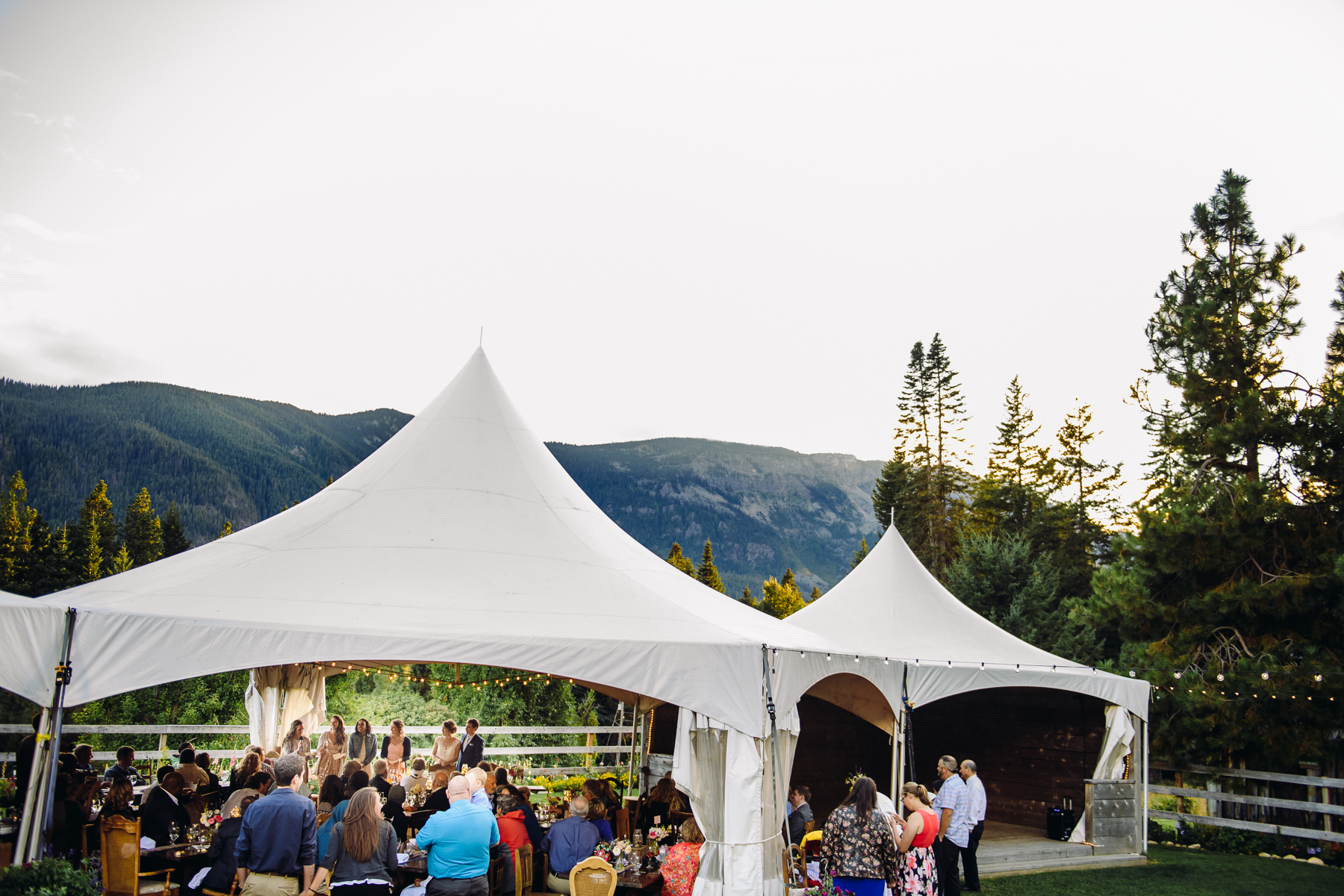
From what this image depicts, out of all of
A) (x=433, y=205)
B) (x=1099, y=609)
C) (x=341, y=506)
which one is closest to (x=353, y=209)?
(x=433, y=205)

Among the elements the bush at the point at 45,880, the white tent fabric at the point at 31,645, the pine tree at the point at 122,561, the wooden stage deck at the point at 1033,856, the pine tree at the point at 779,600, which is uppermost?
the pine tree at the point at 122,561

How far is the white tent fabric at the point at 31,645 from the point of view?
18.2ft

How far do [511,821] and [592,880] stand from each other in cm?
101

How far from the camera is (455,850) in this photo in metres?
4.95

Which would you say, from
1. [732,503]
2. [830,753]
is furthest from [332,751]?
[732,503]

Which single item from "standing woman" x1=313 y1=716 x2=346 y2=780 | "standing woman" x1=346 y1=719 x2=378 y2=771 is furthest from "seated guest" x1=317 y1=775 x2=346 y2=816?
"standing woman" x1=346 y1=719 x2=378 y2=771

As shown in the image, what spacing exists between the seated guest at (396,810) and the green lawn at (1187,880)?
5.75 m

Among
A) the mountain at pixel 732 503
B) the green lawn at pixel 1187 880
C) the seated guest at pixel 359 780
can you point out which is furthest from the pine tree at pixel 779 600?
the mountain at pixel 732 503

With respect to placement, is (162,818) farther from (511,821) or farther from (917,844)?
(917,844)

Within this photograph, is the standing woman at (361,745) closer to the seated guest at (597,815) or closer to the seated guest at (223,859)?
the seated guest at (597,815)

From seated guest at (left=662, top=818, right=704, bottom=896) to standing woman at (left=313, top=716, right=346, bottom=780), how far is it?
17.6 ft

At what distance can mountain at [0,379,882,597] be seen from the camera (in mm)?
80562

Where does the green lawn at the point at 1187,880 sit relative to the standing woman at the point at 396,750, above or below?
below

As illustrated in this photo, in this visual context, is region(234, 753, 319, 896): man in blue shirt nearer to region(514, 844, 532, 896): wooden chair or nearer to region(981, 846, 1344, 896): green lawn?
region(514, 844, 532, 896): wooden chair
